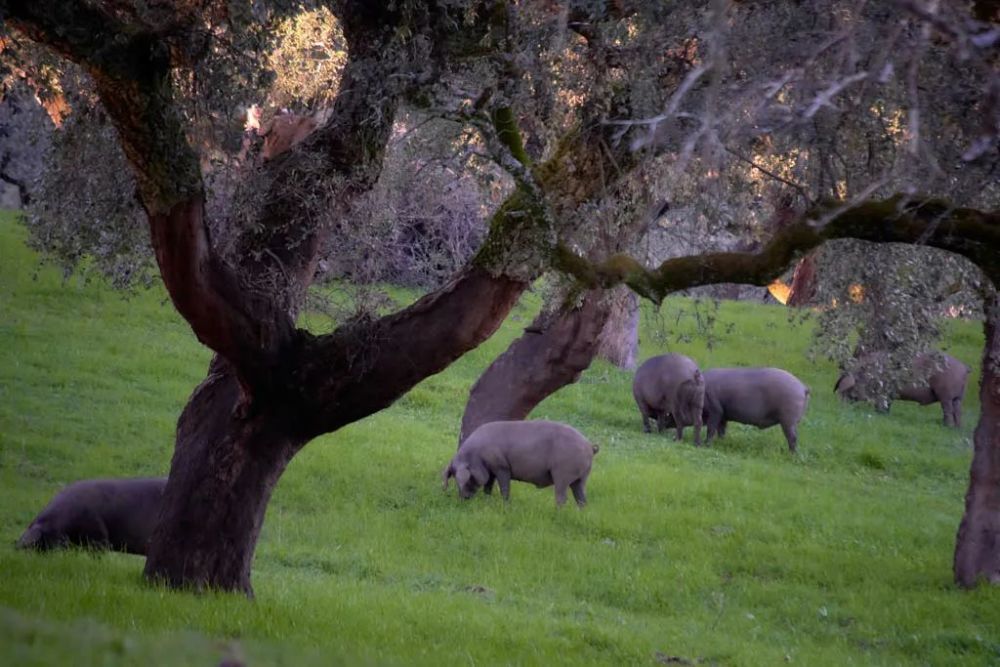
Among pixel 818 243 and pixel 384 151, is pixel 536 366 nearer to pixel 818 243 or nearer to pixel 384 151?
pixel 384 151

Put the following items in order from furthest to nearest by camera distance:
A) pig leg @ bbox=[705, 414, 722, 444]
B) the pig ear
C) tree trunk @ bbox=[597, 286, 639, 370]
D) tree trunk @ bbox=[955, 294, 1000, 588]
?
Answer: 1. tree trunk @ bbox=[597, 286, 639, 370]
2. pig leg @ bbox=[705, 414, 722, 444]
3. the pig ear
4. tree trunk @ bbox=[955, 294, 1000, 588]

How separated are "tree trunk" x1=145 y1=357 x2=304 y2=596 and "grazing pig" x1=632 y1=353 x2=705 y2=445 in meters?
14.5

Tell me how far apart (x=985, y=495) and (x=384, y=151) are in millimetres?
8073

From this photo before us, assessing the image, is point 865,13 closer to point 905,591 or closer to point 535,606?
point 535,606

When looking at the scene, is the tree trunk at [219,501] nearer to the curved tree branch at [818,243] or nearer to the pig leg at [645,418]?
the curved tree branch at [818,243]

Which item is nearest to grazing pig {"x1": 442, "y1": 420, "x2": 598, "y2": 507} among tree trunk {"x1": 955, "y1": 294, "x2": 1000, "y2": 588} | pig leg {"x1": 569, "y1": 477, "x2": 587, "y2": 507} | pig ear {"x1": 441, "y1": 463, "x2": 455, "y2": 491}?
pig leg {"x1": 569, "y1": 477, "x2": 587, "y2": 507}

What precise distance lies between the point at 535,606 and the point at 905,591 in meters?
4.87

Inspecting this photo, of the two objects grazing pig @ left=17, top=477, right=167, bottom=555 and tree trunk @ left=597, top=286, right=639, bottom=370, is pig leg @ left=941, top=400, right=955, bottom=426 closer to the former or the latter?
tree trunk @ left=597, top=286, right=639, bottom=370

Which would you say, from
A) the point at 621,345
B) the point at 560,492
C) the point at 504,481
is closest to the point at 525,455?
the point at 504,481

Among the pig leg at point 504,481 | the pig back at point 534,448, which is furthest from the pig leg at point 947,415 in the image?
the pig leg at point 504,481

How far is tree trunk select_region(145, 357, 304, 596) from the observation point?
33.7ft

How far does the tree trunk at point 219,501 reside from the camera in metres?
10.3

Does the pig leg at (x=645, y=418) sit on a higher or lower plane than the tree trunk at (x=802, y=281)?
lower

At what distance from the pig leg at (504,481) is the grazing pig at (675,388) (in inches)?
291
